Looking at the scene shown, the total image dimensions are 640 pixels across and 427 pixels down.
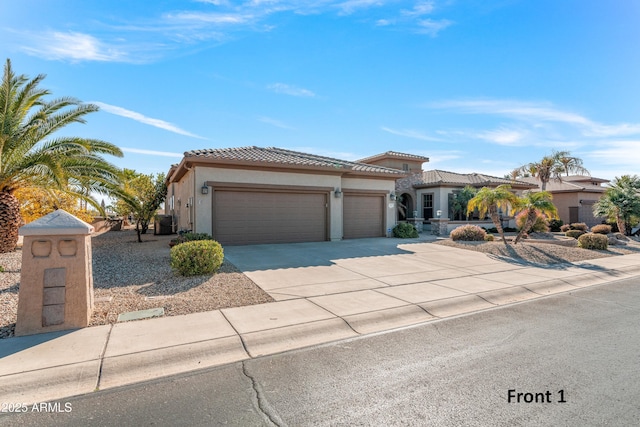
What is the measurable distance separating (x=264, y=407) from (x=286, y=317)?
2.36m

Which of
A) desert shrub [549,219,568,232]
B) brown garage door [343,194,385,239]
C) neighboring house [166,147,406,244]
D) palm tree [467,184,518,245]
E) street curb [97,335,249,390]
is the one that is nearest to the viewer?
street curb [97,335,249,390]

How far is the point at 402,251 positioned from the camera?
13234 mm

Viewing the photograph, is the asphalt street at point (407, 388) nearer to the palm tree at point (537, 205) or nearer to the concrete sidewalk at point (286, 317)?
the concrete sidewalk at point (286, 317)

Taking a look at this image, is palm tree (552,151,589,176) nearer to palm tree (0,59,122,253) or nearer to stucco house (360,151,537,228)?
stucco house (360,151,537,228)

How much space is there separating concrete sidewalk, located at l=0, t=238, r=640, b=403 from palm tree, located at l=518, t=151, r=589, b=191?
22.1 m

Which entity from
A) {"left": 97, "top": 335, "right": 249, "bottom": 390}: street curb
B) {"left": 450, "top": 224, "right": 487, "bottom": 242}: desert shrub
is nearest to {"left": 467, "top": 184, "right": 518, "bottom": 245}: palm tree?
{"left": 450, "top": 224, "right": 487, "bottom": 242}: desert shrub

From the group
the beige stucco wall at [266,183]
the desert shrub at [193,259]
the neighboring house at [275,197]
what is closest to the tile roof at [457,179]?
the beige stucco wall at [266,183]

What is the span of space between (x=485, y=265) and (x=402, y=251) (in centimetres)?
328

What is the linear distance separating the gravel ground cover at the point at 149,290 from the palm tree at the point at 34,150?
2662 millimetres

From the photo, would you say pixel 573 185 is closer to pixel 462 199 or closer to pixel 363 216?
pixel 462 199

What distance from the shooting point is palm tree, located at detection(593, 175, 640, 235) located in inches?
750

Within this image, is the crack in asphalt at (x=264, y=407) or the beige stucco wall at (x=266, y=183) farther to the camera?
the beige stucco wall at (x=266, y=183)

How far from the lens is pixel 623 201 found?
1923cm

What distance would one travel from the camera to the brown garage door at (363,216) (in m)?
17.0
